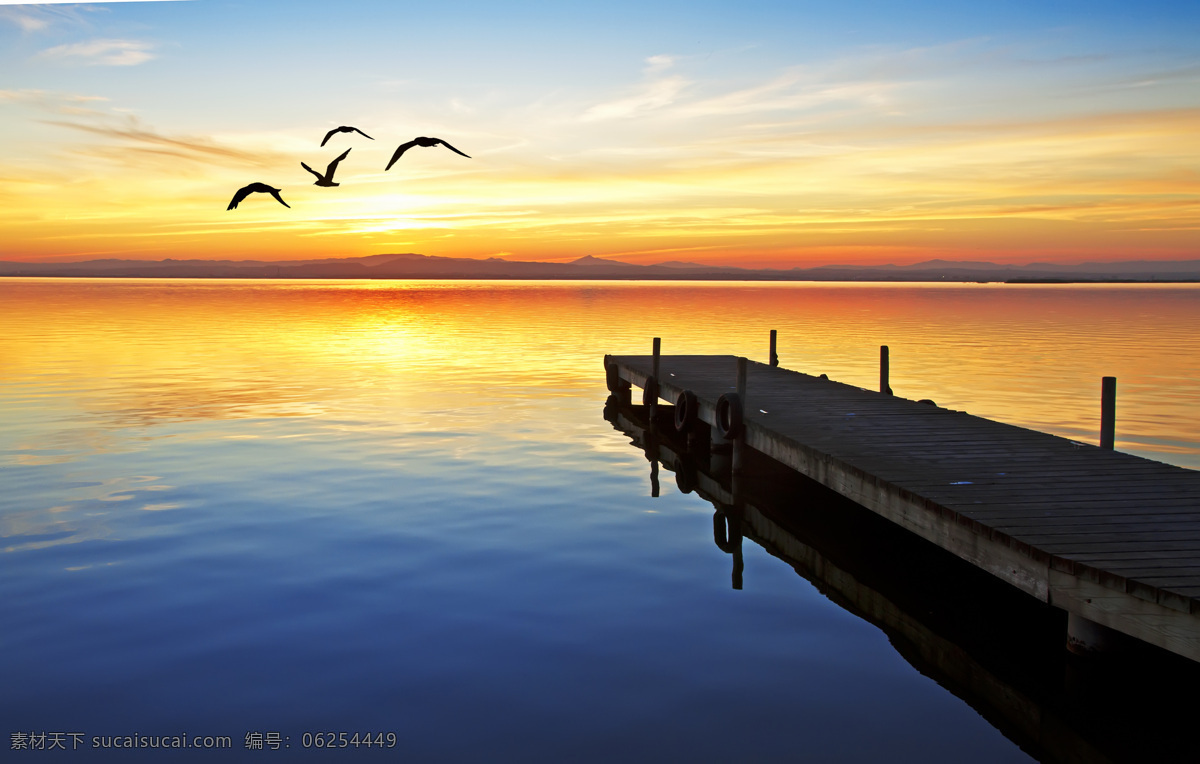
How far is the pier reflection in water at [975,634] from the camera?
7379 mm

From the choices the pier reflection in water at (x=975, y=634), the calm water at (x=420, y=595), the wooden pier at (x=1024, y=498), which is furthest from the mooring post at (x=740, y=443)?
the calm water at (x=420, y=595)

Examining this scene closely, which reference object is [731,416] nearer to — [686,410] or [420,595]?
[686,410]

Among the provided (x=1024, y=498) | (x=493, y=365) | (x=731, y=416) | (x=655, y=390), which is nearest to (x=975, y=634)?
(x=1024, y=498)

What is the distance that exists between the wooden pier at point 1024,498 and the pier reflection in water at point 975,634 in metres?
0.55

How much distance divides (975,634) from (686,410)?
9992 millimetres

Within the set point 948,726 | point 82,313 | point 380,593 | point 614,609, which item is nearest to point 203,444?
point 380,593

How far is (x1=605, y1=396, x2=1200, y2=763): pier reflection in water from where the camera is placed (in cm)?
738

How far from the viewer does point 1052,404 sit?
26328mm

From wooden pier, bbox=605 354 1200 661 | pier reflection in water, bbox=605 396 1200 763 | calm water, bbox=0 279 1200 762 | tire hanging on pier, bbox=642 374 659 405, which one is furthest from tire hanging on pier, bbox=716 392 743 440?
tire hanging on pier, bbox=642 374 659 405

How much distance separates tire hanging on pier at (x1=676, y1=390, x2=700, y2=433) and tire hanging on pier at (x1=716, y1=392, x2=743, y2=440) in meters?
2.18

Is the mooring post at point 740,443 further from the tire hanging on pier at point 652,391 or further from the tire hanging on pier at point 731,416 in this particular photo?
the tire hanging on pier at point 652,391

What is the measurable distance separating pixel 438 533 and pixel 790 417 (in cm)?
616

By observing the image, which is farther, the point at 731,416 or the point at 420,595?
the point at 731,416

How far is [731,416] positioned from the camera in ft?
52.3
